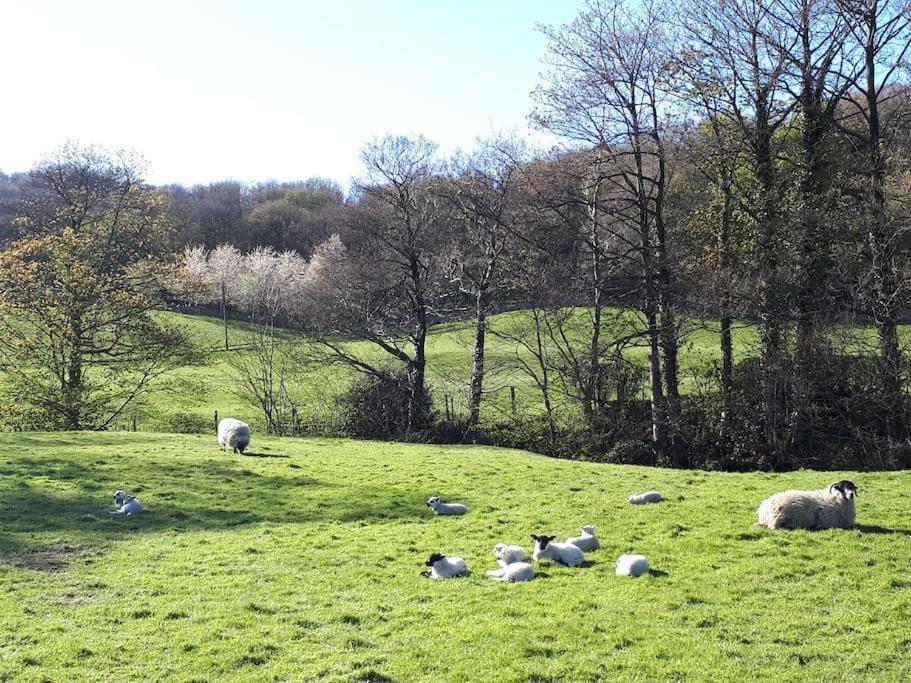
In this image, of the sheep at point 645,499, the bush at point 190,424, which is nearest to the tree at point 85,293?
the bush at point 190,424

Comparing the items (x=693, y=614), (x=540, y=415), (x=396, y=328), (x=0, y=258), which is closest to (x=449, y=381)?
(x=396, y=328)

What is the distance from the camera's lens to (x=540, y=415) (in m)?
36.2

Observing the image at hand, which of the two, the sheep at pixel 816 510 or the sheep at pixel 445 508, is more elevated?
the sheep at pixel 816 510

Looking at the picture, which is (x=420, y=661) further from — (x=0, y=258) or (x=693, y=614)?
(x=0, y=258)

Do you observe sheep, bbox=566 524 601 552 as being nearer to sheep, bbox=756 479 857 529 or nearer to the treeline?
sheep, bbox=756 479 857 529

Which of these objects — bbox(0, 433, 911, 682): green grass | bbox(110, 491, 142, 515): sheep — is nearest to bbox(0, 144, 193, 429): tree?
bbox(0, 433, 911, 682): green grass

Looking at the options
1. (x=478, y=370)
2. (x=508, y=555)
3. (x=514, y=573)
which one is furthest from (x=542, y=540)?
(x=478, y=370)

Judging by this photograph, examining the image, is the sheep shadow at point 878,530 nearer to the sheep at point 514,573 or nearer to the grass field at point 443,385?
the sheep at point 514,573

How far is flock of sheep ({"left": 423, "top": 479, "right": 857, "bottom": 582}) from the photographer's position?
37.8 ft

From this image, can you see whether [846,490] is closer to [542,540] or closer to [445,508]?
[542,540]

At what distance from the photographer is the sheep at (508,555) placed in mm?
12086

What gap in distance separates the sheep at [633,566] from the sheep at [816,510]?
3479 millimetres

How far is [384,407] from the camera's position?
3872 centimetres

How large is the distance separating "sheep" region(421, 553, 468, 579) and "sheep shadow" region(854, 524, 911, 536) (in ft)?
22.5
